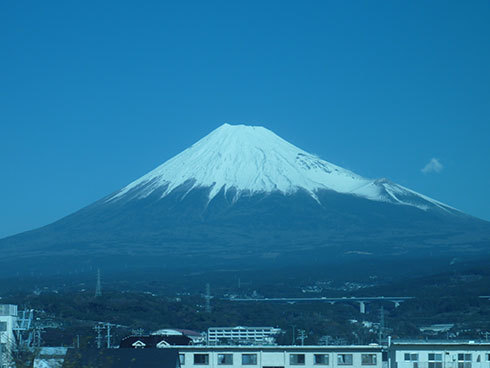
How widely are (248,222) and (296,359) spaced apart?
439 feet

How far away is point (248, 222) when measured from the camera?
6511 inches

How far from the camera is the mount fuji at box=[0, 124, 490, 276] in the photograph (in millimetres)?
152250

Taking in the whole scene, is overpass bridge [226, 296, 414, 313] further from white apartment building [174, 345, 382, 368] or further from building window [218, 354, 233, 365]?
building window [218, 354, 233, 365]

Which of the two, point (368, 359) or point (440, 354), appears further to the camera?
point (440, 354)

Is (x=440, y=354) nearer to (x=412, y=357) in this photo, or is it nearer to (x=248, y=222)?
(x=412, y=357)

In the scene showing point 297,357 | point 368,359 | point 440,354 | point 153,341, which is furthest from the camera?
point 153,341

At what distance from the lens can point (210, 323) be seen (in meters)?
66.4

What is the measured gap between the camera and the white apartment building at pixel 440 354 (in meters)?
31.9

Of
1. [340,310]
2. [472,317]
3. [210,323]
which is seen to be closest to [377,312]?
[340,310]

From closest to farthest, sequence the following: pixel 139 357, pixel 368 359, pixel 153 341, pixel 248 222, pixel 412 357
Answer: pixel 139 357, pixel 368 359, pixel 412 357, pixel 153 341, pixel 248 222

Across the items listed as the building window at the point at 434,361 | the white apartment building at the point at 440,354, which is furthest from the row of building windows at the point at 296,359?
the building window at the point at 434,361

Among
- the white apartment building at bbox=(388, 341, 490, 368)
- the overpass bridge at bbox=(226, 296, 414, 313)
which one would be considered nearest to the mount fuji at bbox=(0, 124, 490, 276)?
the overpass bridge at bbox=(226, 296, 414, 313)

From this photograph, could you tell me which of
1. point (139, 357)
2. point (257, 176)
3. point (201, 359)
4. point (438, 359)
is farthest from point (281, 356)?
point (257, 176)

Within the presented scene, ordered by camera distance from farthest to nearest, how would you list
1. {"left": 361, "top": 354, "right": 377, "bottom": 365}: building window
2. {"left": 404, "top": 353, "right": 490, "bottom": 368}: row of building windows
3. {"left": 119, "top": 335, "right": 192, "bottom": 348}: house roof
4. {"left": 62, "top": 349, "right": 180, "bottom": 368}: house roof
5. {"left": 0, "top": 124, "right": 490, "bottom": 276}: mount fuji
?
1. {"left": 0, "top": 124, "right": 490, "bottom": 276}: mount fuji
2. {"left": 119, "top": 335, "right": 192, "bottom": 348}: house roof
3. {"left": 404, "top": 353, "right": 490, "bottom": 368}: row of building windows
4. {"left": 361, "top": 354, "right": 377, "bottom": 365}: building window
5. {"left": 62, "top": 349, "right": 180, "bottom": 368}: house roof
